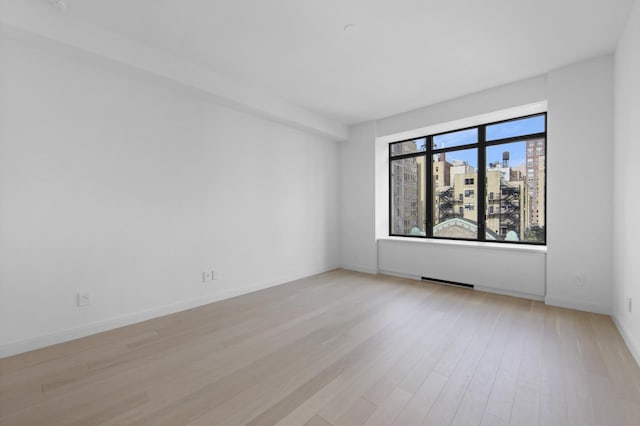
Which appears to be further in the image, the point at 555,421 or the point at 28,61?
the point at 28,61

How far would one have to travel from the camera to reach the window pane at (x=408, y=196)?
17.0 feet

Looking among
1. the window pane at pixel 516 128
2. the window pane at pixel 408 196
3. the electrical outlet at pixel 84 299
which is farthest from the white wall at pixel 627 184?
the electrical outlet at pixel 84 299

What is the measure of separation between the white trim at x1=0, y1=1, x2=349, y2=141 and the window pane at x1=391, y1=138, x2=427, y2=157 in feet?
7.32

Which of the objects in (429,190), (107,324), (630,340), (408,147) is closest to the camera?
(630,340)

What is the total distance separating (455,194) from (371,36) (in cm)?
304

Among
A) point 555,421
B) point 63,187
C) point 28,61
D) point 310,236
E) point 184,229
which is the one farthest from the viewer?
point 310,236

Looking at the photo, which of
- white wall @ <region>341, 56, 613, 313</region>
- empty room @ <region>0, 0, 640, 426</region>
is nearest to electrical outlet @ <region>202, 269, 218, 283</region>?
empty room @ <region>0, 0, 640, 426</region>

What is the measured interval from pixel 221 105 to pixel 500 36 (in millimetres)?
3229

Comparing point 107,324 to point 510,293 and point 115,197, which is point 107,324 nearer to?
point 115,197

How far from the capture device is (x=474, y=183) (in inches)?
179

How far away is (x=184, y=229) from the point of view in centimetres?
341

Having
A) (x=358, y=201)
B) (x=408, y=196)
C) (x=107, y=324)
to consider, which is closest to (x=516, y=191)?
(x=408, y=196)

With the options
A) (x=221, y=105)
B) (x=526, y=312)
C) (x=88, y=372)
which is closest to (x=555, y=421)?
(x=526, y=312)

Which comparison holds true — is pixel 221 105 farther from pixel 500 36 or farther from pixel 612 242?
pixel 612 242
